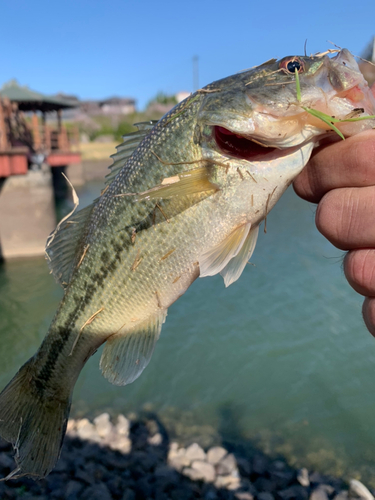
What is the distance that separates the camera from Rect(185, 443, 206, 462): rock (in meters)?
4.43

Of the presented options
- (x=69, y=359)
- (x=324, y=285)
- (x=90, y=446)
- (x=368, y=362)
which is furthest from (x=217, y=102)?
(x=324, y=285)

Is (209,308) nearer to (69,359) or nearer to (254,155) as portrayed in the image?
(69,359)

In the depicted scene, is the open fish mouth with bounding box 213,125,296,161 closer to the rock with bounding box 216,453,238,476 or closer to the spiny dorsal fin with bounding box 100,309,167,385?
the spiny dorsal fin with bounding box 100,309,167,385

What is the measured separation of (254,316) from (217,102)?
688 centimetres

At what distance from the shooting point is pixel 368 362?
6.57 metres

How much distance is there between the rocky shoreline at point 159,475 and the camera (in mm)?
3916

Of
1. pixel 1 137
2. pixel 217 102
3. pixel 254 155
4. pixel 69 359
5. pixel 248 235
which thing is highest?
pixel 1 137

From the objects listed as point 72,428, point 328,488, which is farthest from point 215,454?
point 72,428

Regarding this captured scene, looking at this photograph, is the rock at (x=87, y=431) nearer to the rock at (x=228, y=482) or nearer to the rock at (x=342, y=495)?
the rock at (x=228, y=482)

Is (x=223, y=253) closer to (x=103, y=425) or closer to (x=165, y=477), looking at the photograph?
(x=165, y=477)

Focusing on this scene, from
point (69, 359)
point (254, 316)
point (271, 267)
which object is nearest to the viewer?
point (69, 359)

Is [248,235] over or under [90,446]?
over

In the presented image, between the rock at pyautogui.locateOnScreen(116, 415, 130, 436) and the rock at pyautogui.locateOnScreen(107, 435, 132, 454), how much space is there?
8cm

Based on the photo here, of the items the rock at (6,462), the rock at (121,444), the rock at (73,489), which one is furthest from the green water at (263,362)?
the rock at (73,489)
